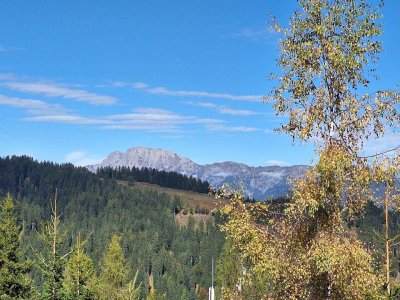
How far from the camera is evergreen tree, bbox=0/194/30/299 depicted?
4075 centimetres

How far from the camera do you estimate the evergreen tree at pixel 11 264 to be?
4075 cm

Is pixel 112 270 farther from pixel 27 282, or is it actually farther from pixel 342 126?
pixel 342 126

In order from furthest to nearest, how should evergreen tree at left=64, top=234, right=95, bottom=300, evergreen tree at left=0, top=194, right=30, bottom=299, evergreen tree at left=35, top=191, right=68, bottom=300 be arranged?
evergreen tree at left=0, top=194, right=30, bottom=299 < evergreen tree at left=64, top=234, right=95, bottom=300 < evergreen tree at left=35, top=191, right=68, bottom=300

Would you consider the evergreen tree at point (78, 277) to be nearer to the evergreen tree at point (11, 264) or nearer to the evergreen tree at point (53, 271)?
the evergreen tree at point (53, 271)

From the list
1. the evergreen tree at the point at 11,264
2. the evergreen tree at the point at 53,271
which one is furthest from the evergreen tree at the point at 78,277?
the evergreen tree at the point at 11,264

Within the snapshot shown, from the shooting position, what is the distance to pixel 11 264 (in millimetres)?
41625

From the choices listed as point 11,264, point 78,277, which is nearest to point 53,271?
point 78,277

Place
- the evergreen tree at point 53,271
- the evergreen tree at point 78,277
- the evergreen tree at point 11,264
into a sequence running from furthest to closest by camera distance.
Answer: the evergreen tree at point 11,264, the evergreen tree at point 78,277, the evergreen tree at point 53,271

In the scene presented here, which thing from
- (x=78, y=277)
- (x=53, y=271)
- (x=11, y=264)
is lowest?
(x=78, y=277)

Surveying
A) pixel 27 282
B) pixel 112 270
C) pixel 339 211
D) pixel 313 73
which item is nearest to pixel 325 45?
pixel 313 73

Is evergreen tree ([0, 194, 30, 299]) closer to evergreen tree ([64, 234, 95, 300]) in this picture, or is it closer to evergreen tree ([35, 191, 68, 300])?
evergreen tree ([64, 234, 95, 300])

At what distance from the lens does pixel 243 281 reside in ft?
60.8

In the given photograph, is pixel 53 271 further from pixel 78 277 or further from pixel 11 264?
pixel 11 264

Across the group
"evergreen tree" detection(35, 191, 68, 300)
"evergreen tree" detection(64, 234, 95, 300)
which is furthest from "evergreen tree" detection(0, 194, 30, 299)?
"evergreen tree" detection(35, 191, 68, 300)
